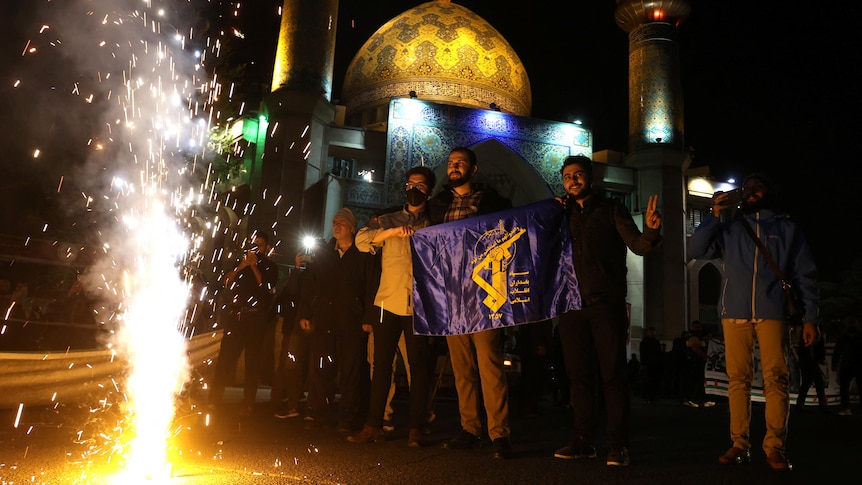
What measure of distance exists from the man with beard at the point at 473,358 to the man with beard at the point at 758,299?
1.34 m

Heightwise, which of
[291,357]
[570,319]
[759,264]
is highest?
[759,264]

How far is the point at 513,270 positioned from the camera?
415 cm

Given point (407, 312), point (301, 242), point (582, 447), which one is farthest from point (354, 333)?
point (301, 242)

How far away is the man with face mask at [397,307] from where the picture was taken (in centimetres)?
436

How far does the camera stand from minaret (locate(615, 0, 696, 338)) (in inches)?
862

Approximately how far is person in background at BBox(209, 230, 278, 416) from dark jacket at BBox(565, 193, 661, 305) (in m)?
3.30

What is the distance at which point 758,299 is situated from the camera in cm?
389

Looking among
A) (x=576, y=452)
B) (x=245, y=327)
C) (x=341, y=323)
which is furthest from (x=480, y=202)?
(x=245, y=327)

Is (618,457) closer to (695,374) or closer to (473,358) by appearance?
(473,358)

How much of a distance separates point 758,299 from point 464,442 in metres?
2.06

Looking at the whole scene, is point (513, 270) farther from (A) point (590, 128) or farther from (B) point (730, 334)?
(A) point (590, 128)

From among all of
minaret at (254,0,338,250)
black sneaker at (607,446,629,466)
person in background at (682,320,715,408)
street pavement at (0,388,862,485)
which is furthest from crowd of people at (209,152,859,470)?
minaret at (254,0,338,250)

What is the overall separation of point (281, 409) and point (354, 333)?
1738mm

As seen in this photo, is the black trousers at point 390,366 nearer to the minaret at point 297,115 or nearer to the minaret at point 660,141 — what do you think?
the minaret at point 297,115
